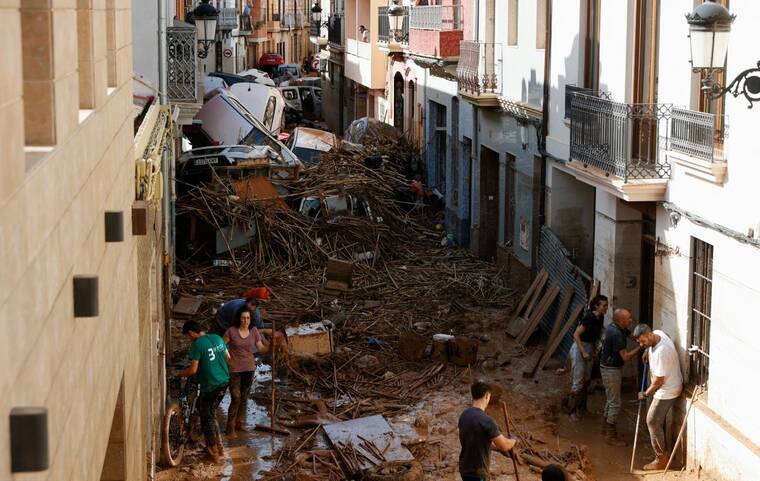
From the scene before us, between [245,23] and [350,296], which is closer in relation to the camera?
[350,296]

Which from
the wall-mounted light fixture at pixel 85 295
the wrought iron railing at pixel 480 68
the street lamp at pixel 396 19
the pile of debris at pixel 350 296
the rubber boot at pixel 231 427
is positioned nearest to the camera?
the wall-mounted light fixture at pixel 85 295

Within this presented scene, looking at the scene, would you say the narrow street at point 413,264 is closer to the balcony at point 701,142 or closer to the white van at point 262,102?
the balcony at point 701,142

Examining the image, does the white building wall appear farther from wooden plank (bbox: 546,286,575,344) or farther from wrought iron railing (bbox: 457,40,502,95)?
wrought iron railing (bbox: 457,40,502,95)

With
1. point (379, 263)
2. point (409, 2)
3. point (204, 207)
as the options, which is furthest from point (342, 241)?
point (409, 2)

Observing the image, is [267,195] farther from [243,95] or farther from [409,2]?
[243,95]

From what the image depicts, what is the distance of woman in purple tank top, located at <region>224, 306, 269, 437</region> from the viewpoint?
1329 centimetres

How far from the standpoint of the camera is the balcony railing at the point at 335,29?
149 feet

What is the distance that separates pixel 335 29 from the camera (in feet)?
152

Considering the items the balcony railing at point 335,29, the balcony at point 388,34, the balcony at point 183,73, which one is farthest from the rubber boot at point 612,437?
the balcony railing at point 335,29

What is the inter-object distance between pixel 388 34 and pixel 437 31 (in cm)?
905

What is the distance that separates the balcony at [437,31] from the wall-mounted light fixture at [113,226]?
18262 mm

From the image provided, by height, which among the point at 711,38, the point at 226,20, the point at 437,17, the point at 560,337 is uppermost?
the point at 226,20

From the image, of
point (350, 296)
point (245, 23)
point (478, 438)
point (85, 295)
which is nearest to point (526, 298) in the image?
point (350, 296)

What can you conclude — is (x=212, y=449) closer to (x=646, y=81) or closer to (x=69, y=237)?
(x=646, y=81)
